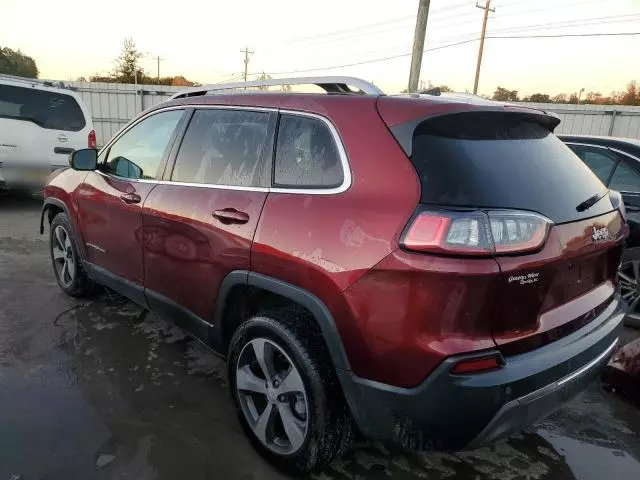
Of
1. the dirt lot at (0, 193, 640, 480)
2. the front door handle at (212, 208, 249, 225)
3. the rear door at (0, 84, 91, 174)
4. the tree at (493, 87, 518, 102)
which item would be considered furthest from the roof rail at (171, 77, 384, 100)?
the tree at (493, 87, 518, 102)

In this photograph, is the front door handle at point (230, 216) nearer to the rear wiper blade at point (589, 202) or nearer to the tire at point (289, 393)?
the tire at point (289, 393)

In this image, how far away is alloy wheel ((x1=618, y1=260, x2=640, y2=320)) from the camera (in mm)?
4137

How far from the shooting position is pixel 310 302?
2.06 m

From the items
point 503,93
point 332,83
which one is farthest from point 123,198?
point 503,93

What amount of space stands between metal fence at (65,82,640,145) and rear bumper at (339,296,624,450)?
61.8ft

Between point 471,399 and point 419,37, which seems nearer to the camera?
point 471,399

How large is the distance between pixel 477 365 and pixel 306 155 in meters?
1.17

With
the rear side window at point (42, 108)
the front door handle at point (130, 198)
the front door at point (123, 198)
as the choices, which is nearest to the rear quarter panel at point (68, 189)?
the front door at point (123, 198)

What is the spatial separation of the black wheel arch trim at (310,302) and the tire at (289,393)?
13 cm

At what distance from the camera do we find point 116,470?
2.29 m

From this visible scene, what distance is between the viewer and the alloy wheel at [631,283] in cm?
414

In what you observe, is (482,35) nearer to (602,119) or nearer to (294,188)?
(602,119)

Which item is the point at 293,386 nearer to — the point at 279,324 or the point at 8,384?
the point at 279,324

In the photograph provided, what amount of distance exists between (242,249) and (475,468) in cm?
158
